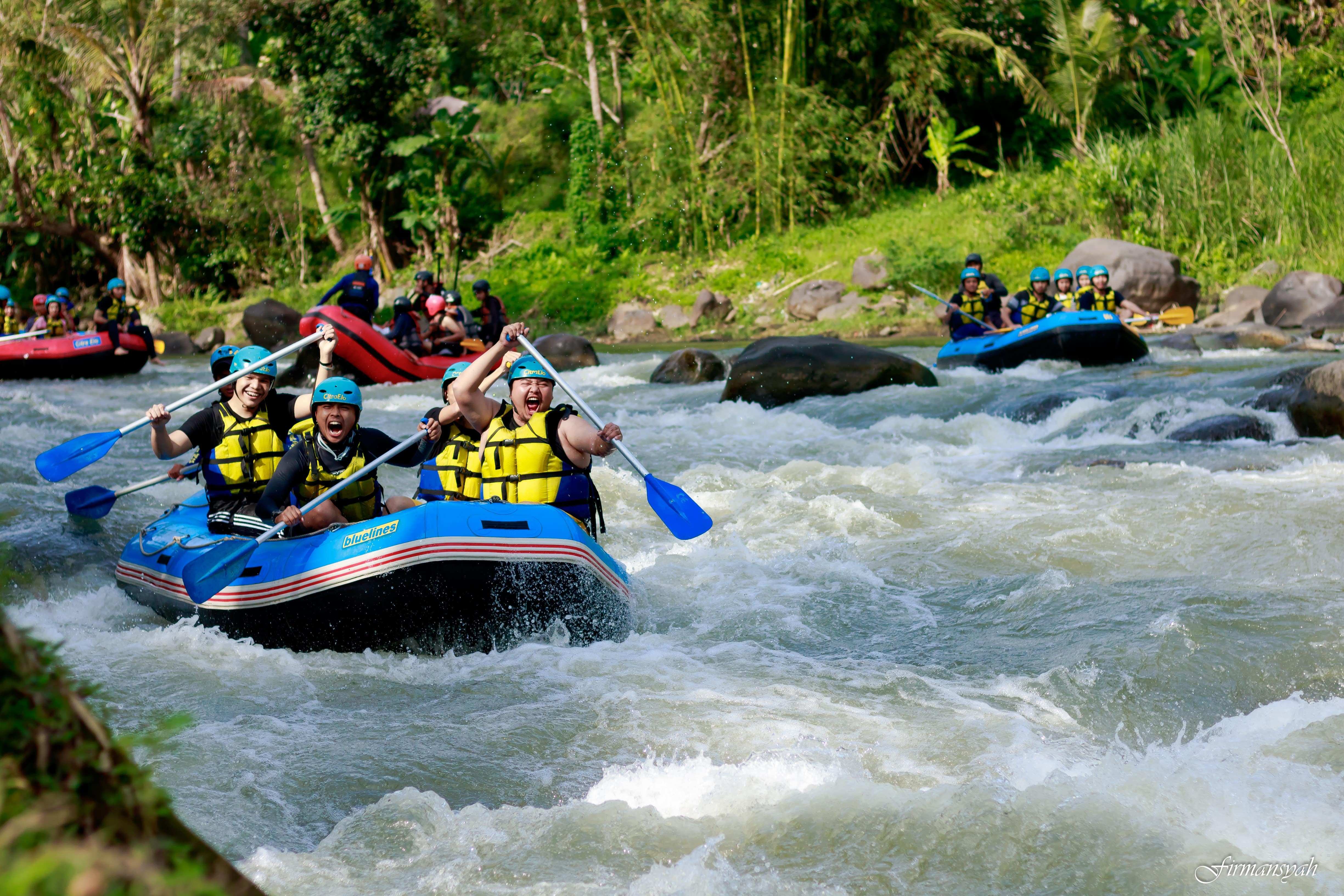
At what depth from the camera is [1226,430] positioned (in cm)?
827

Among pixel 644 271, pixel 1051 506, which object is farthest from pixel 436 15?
pixel 1051 506

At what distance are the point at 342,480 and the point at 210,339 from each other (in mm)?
18077

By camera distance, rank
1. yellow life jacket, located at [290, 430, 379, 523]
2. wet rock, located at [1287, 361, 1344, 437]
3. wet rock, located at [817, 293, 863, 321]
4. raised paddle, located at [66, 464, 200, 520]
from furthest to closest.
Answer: wet rock, located at [817, 293, 863, 321] < wet rock, located at [1287, 361, 1344, 437] < raised paddle, located at [66, 464, 200, 520] < yellow life jacket, located at [290, 430, 379, 523]

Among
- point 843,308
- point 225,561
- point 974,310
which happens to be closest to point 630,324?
point 843,308

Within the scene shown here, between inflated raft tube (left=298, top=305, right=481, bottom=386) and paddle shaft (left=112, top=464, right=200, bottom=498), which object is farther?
inflated raft tube (left=298, top=305, right=481, bottom=386)

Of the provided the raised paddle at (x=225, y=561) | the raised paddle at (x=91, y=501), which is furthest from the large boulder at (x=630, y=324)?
the raised paddle at (x=225, y=561)

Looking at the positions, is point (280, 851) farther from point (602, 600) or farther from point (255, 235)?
point (255, 235)

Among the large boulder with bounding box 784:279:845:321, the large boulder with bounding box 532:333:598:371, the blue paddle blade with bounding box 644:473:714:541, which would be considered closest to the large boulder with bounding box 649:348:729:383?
the large boulder with bounding box 532:333:598:371

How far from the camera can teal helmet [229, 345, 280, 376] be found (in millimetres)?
5613

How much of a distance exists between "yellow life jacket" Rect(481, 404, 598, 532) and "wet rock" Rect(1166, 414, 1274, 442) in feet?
16.5

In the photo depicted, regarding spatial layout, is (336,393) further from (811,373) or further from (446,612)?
(811,373)

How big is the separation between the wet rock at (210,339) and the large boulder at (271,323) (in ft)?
9.28

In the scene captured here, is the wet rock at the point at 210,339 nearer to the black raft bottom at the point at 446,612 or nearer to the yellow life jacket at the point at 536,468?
the yellow life jacket at the point at 536,468

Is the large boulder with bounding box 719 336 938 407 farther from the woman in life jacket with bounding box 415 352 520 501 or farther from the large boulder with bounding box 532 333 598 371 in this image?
the woman in life jacket with bounding box 415 352 520 501
